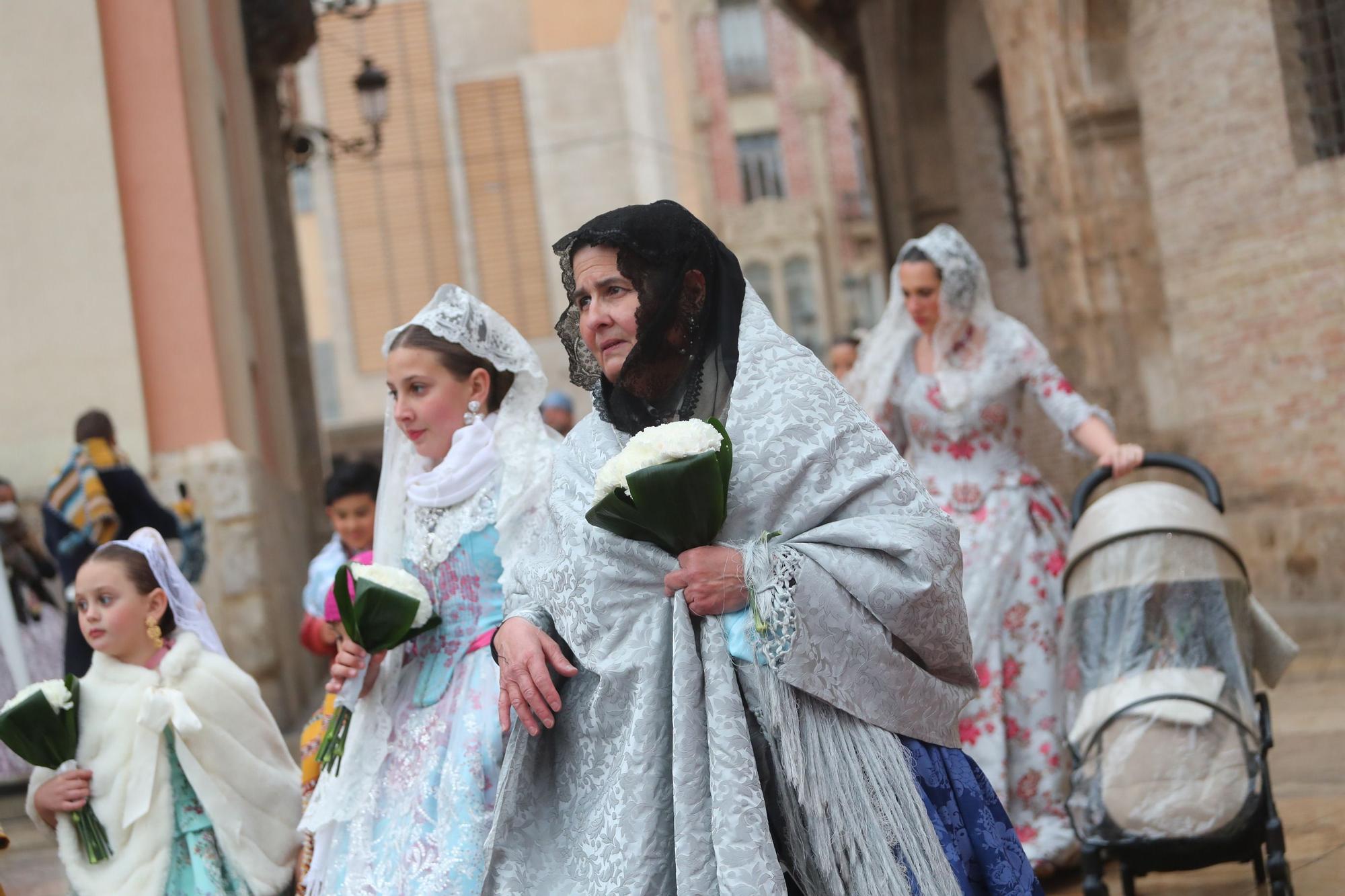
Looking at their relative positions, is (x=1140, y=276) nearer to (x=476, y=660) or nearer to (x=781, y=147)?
(x=476, y=660)

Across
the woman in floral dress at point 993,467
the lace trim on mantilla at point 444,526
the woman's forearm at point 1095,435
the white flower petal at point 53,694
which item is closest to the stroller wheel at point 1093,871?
the woman in floral dress at point 993,467

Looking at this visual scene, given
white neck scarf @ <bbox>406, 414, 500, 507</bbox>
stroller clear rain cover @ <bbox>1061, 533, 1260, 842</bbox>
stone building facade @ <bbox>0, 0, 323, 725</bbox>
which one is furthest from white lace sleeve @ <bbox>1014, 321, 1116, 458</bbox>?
stone building facade @ <bbox>0, 0, 323, 725</bbox>

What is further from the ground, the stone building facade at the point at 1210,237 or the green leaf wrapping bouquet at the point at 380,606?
the stone building facade at the point at 1210,237

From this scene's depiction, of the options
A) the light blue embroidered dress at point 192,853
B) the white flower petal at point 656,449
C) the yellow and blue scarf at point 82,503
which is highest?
the yellow and blue scarf at point 82,503

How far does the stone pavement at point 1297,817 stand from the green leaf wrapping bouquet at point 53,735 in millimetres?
2197

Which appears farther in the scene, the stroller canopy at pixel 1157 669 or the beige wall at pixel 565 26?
the beige wall at pixel 565 26

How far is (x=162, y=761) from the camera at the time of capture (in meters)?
4.59

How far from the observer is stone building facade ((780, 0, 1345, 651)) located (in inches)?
415

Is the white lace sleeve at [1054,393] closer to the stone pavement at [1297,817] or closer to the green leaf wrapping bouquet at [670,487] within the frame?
the stone pavement at [1297,817]

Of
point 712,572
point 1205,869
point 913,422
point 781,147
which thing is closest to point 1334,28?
point 913,422

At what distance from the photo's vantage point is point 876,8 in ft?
58.6

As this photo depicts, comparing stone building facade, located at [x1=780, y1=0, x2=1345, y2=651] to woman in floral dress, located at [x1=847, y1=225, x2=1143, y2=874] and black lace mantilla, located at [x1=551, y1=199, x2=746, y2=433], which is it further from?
black lace mantilla, located at [x1=551, y1=199, x2=746, y2=433]

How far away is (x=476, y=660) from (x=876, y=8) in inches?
583

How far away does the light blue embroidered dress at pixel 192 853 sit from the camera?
4.50 m
